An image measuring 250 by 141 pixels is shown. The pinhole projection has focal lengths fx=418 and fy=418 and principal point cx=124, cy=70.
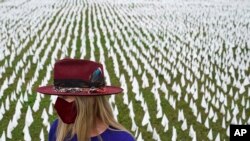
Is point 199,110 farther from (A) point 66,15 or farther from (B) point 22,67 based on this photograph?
(A) point 66,15

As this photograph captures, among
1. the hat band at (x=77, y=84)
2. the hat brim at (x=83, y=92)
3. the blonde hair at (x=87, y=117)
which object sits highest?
the hat band at (x=77, y=84)

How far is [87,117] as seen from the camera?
2318 millimetres

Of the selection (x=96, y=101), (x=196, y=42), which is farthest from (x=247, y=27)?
(x=96, y=101)

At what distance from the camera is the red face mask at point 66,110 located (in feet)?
7.68

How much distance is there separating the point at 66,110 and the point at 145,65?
8969 mm

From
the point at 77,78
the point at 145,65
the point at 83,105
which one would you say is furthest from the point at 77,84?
the point at 145,65

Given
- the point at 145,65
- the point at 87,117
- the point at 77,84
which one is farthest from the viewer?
the point at 145,65

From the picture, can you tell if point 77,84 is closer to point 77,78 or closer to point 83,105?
point 77,78

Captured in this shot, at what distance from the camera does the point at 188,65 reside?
1142 cm

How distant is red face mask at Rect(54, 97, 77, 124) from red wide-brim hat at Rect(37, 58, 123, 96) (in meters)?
0.06

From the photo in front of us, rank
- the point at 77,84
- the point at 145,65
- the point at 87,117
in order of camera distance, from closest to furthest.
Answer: the point at 87,117 → the point at 77,84 → the point at 145,65

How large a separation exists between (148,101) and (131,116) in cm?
107

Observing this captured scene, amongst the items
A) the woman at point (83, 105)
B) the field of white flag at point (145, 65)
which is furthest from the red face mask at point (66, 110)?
the field of white flag at point (145, 65)

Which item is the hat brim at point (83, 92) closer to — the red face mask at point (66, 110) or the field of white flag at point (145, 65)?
the red face mask at point (66, 110)
